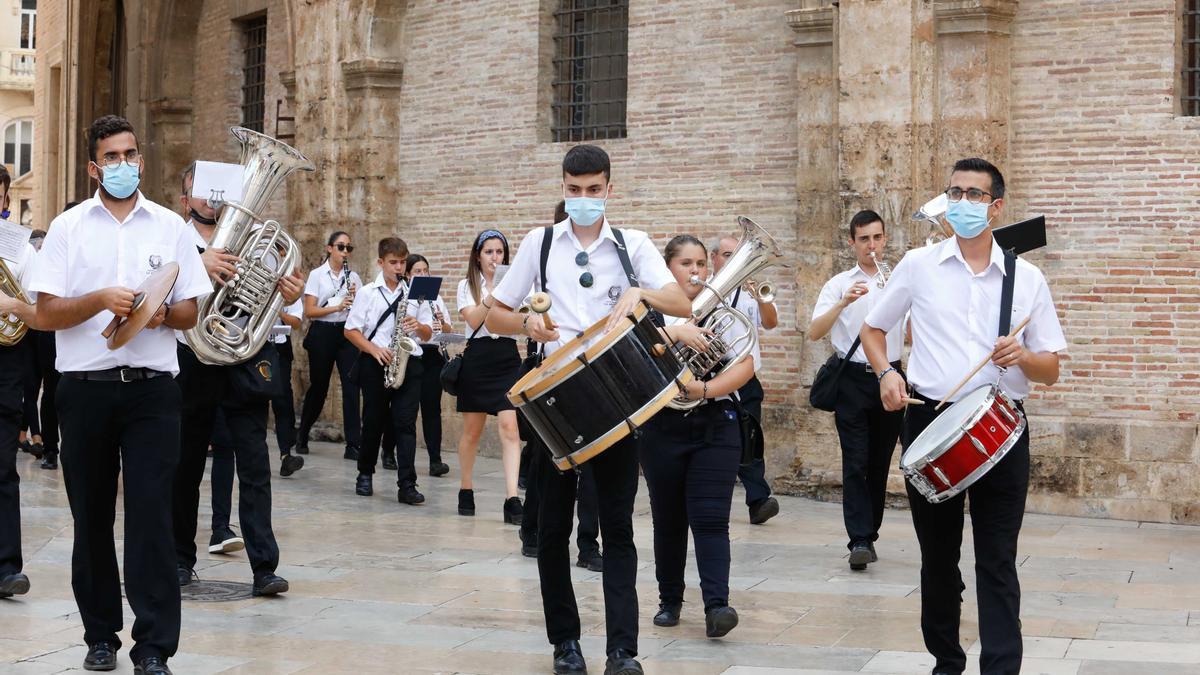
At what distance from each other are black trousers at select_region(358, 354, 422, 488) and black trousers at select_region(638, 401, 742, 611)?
15.2ft

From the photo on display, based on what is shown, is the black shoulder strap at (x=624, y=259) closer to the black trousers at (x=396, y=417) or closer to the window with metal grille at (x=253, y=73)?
the black trousers at (x=396, y=417)

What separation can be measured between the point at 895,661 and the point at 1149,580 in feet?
9.04

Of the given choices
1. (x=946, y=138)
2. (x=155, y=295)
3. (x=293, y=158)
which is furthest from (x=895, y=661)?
(x=946, y=138)

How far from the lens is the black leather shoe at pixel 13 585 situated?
7387mm

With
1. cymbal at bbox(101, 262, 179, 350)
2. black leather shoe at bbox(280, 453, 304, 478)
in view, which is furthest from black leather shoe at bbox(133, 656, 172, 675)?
black leather shoe at bbox(280, 453, 304, 478)

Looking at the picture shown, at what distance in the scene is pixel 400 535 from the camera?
9922mm

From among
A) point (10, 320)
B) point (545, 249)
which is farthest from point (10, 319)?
point (545, 249)

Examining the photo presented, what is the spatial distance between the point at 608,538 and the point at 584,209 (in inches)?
50.0

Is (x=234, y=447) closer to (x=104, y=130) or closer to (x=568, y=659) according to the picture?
(x=104, y=130)

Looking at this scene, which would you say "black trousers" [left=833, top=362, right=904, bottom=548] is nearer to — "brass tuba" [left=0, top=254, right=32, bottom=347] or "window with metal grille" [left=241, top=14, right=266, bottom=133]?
"brass tuba" [left=0, top=254, right=32, bottom=347]

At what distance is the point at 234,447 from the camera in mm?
7855

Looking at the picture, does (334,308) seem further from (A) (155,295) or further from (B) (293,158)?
(A) (155,295)

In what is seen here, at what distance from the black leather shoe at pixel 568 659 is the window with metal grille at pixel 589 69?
29.0 ft

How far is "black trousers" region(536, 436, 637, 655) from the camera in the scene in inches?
234
